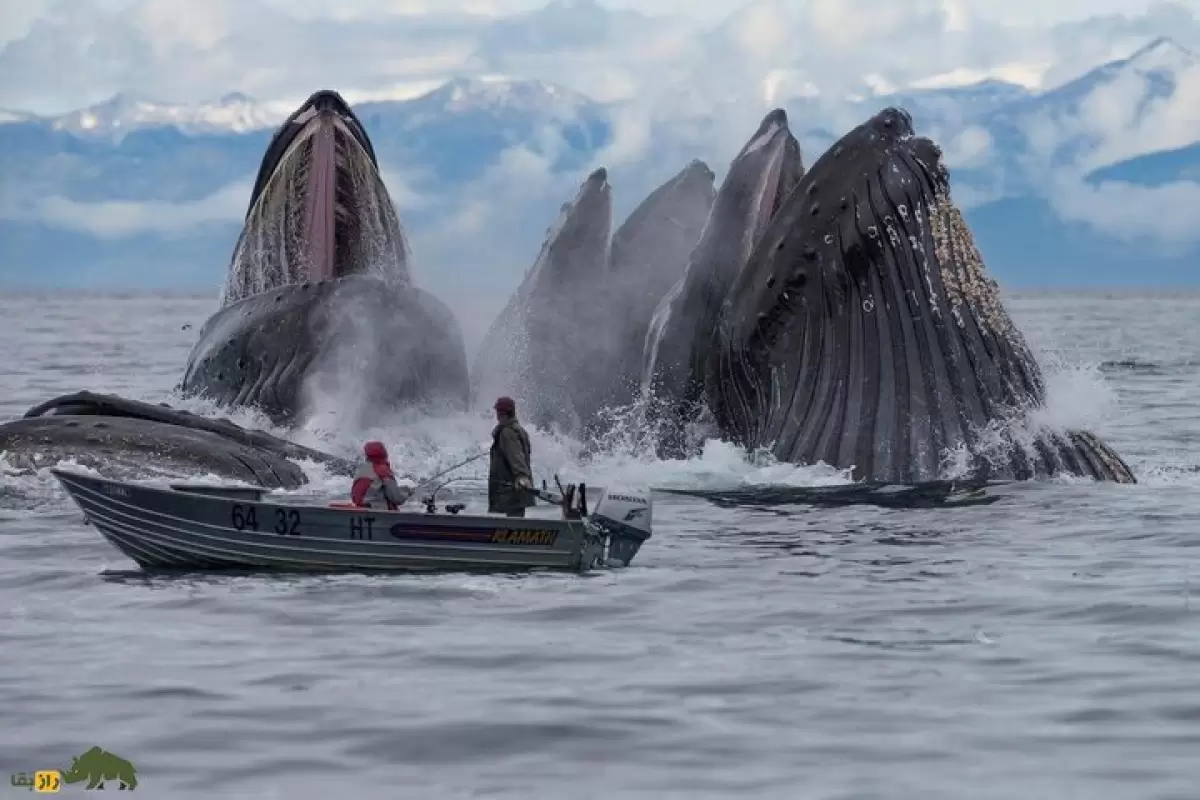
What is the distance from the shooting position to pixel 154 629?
40.3ft

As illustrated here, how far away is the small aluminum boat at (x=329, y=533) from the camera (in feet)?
46.9

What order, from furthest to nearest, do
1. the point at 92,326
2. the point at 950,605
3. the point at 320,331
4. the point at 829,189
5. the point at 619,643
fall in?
the point at 92,326 → the point at 320,331 → the point at 829,189 → the point at 950,605 → the point at 619,643

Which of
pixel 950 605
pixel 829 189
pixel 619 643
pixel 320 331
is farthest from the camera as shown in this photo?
pixel 320 331

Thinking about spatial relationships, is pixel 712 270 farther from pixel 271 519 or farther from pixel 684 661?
pixel 684 661

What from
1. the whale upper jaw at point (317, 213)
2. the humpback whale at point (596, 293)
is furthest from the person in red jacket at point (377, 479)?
the whale upper jaw at point (317, 213)

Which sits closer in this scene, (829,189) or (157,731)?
(157,731)

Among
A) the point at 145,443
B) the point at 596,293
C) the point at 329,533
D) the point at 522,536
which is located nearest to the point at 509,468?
the point at 522,536

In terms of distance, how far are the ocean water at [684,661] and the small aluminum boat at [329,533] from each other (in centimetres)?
31

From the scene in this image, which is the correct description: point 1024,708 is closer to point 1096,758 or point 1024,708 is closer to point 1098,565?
point 1096,758

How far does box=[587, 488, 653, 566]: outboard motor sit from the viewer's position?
48.0ft

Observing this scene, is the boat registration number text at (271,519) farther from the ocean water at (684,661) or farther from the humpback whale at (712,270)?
the humpback whale at (712,270)

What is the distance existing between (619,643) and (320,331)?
7183 mm

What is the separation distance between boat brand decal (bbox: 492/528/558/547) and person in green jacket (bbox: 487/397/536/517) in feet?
1.71

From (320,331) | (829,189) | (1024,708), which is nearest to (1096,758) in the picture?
(1024,708)
